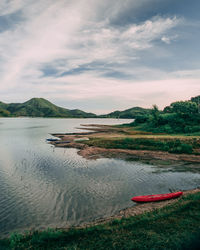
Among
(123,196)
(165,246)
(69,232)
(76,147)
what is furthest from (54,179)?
(76,147)

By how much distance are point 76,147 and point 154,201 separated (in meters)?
36.9

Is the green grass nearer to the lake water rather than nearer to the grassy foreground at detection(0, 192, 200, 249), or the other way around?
the lake water

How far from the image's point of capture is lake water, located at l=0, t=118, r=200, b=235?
15.7m

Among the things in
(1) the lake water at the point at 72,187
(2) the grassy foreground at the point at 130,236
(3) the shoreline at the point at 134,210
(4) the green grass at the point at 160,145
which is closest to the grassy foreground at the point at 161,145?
(4) the green grass at the point at 160,145

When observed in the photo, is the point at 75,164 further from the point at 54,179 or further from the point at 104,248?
the point at 104,248

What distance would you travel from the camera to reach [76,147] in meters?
52.2

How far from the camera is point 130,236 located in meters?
10.8

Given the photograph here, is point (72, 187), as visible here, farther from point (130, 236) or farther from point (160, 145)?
point (160, 145)

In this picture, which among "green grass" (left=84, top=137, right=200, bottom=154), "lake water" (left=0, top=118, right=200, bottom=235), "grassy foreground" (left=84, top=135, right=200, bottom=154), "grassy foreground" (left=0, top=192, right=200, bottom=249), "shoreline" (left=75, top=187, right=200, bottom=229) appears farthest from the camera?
"green grass" (left=84, top=137, right=200, bottom=154)

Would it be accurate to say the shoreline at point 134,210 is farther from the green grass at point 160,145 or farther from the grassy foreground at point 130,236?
the green grass at point 160,145

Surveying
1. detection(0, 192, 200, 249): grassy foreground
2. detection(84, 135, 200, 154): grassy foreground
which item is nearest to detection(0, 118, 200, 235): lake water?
detection(0, 192, 200, 249): grassy foreground

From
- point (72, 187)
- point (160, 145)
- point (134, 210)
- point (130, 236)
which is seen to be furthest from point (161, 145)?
point (130, 236)

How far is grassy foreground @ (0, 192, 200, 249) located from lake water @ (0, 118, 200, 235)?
117 inches

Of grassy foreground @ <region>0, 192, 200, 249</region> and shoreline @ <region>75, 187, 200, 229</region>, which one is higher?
grassy foreground @ <region>0, 192, 200, 249</region>
